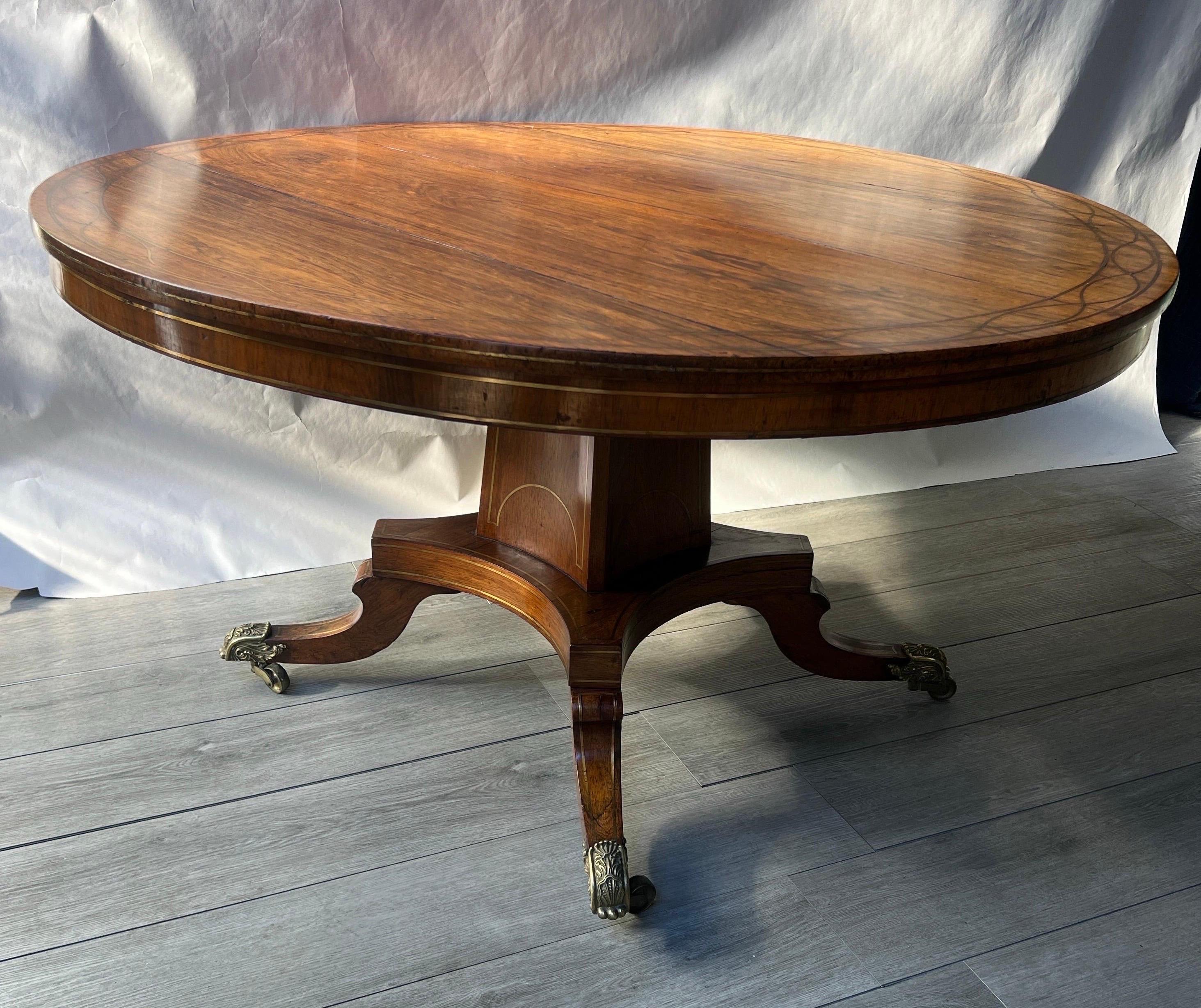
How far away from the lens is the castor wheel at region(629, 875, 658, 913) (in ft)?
3.84

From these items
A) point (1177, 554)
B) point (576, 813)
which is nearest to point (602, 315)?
point (576, 813)

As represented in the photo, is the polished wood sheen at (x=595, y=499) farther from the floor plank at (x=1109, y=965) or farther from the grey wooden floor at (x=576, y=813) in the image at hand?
the floor plank at (x=1109, y=965)

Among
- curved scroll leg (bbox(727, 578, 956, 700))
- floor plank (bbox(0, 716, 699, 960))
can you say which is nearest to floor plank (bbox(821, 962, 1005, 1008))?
floor plank (bbox(0, 716, 699, 960))

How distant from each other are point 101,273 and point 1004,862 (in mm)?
1061

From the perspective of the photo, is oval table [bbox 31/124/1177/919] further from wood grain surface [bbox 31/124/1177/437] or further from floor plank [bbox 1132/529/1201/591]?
floor plank [bbox 1132/529/1201/591]

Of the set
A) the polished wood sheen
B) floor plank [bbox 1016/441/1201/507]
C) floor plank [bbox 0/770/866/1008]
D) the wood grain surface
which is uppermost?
the wood grain surface

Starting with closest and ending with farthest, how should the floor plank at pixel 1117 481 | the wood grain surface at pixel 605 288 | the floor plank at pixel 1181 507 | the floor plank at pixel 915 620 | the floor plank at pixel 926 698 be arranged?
the wood grain surface at pixel 605 288 → the floor plank at pixel 926 698 → the floor plank at pixel 915 620 → the floor plank at pixel 1181 507 → the floor plank at pixel 1117 481

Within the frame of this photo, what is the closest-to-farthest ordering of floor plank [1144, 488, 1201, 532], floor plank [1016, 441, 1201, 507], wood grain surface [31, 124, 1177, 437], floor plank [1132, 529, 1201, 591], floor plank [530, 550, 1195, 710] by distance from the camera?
wood grain surface [31, 124, 1177, 437] → floor plank [530, 550, 1195, 710] → floor plank [1132, 529, 1201, 591] → floor plank [1144, 488, 1201, 532] → floor plank [1016, 441, 1201, 507]

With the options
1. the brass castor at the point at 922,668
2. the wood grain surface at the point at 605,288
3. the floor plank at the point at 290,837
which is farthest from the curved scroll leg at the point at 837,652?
the wood grain surface at the point at 605,288

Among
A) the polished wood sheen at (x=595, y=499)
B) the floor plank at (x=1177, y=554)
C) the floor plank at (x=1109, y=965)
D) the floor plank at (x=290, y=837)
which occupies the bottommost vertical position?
the floor plank at (x=1177, y=554)

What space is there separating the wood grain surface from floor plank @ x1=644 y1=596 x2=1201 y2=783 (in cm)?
66

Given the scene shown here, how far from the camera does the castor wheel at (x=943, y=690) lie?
5.03 ft

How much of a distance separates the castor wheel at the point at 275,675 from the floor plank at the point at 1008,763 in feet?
2.21

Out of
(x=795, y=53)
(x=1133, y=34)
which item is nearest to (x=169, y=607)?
(x=795, y=53)
